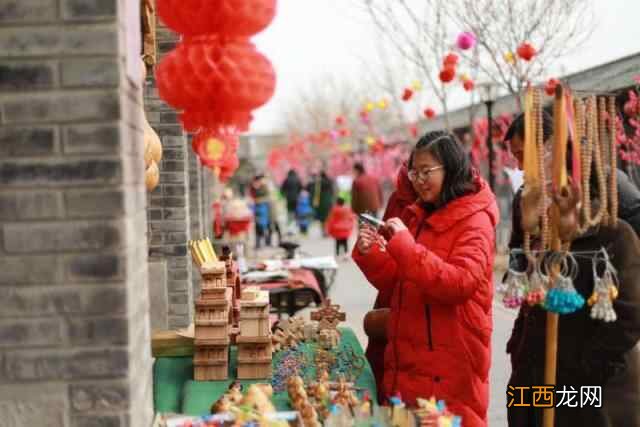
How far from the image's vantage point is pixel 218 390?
163 inches

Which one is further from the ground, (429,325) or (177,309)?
(429,325)

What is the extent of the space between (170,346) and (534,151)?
2.32 meters

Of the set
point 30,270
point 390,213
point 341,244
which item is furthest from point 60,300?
point 341,244

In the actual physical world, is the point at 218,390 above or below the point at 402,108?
below

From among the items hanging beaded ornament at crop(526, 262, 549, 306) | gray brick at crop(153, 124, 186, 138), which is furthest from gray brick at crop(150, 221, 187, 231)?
hanging beaded ornament at crop(526, 262, 549, 306)

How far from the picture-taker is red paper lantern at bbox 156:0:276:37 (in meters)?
2.83

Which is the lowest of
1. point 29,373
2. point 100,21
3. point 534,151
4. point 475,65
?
point 29,373

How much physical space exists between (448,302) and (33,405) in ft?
5.52

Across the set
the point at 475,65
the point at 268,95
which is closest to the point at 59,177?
the point at 268,95

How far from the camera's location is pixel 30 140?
2559mm

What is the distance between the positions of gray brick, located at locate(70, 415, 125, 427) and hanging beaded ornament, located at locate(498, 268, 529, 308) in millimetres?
1428

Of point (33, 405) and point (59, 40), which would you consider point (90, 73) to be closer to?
point (59, 40)

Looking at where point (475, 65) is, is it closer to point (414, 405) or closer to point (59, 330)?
point (414, 405)

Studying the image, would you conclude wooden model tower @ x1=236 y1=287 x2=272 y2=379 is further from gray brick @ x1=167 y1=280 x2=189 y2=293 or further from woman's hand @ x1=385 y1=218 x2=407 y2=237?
gray brick @ x1=167 y1=280 x2=189 y2=293
